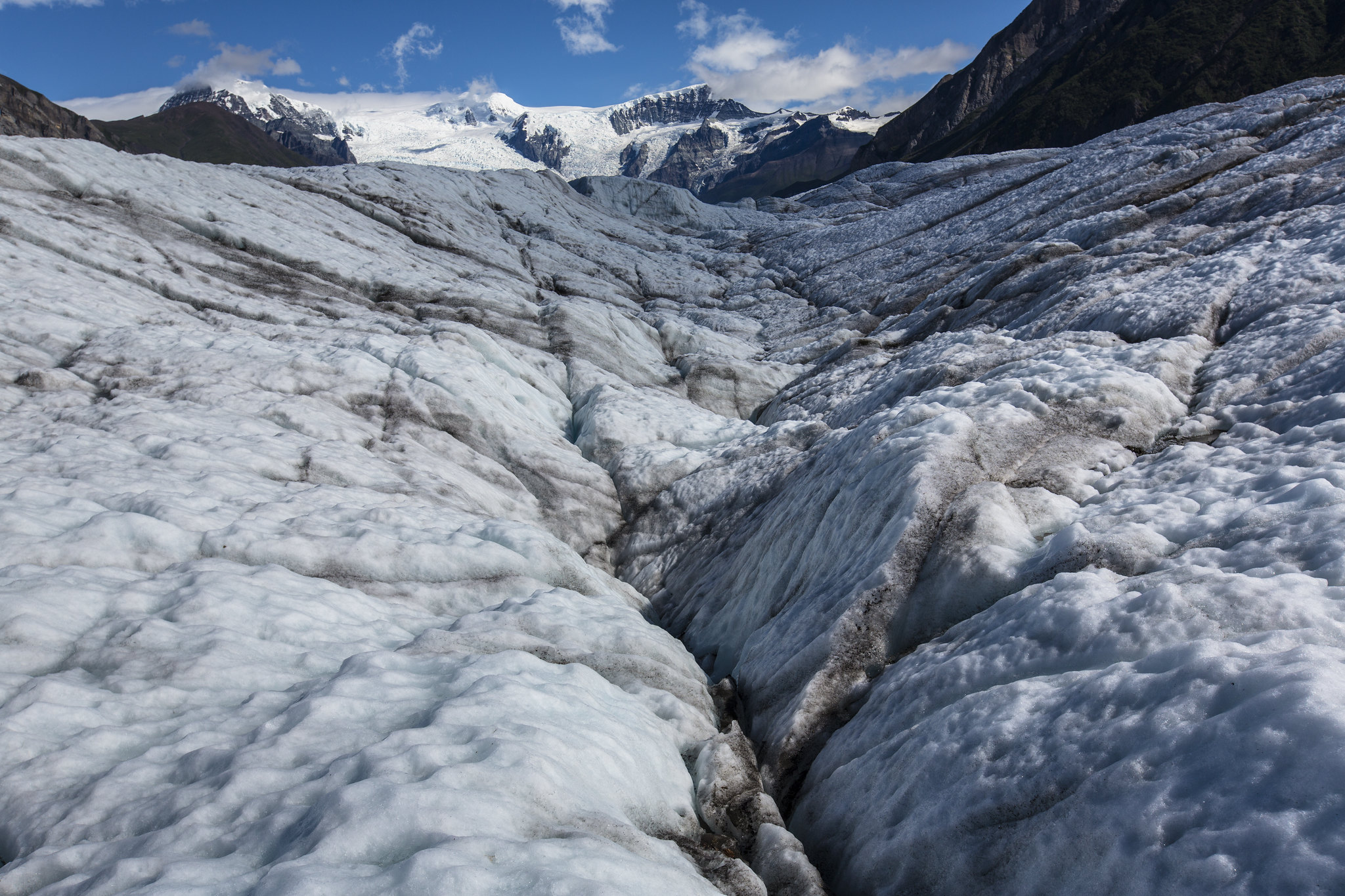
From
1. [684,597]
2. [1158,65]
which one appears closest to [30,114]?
[684,597]

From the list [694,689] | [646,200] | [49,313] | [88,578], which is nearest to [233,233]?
[49,313]

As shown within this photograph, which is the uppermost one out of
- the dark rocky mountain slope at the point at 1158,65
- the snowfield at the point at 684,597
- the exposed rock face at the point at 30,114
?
the exposed rock face at the point at 30,114

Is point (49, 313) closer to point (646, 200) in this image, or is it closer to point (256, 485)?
point (256, 485)

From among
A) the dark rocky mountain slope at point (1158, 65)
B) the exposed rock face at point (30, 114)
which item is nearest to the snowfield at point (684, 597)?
the dark rocky mountain slope at point (1158, 65)

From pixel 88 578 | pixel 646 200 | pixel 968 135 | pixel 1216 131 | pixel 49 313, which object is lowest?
pixel 88 578

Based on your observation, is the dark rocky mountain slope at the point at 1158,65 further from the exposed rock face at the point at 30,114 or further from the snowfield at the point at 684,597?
the exposed rock face at the point at 30,114

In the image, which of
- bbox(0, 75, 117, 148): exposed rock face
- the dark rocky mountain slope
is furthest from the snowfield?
bbox(0, 75, 117, 148): exposed rock face
